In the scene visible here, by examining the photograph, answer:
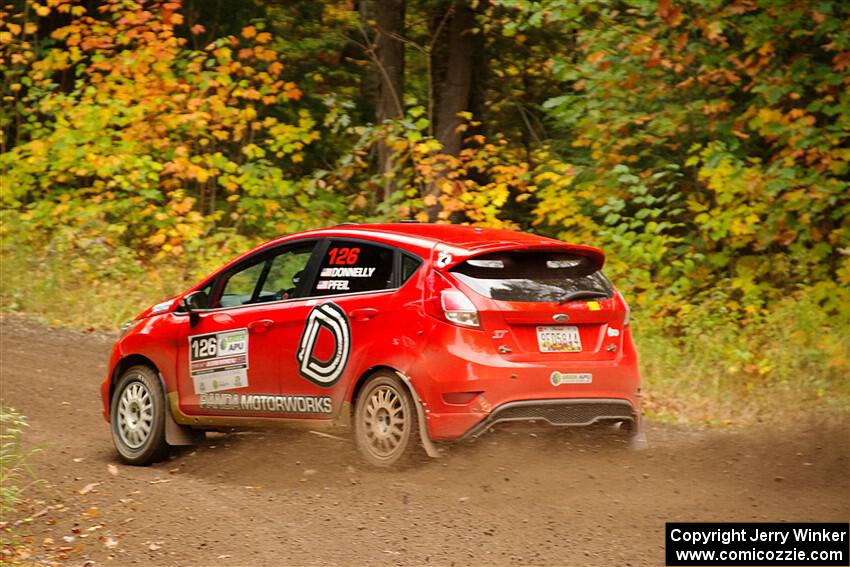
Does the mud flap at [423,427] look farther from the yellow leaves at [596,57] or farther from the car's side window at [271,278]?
the yellow leaves at [596,57]

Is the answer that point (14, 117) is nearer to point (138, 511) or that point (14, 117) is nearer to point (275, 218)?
point (275, 218)

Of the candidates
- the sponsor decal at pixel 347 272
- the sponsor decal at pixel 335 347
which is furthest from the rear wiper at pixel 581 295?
the sponsor decal at pixel 335 347

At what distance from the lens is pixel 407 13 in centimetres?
1975

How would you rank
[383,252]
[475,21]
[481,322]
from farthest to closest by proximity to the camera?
[475,21], [383,252], [481,322]

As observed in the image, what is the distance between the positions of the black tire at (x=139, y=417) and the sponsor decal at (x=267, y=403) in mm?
472

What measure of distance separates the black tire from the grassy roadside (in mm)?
4641

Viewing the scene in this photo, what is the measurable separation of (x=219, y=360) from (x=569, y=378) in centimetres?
275

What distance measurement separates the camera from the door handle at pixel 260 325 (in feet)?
28.5

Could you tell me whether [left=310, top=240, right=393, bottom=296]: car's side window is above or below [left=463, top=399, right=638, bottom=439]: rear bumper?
above

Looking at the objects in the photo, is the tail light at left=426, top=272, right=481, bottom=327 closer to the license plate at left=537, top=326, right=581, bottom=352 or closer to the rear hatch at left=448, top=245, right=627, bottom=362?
the rear hatch at left=448, top=245, right=627, bottom=362

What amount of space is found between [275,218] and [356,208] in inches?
50.1

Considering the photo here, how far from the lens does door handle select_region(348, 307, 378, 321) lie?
8.04 m

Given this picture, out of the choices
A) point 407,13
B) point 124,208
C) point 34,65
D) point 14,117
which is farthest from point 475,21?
point 14,117

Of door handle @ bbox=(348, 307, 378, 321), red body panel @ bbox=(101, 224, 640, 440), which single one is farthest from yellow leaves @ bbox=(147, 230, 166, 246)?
door handle @ bbox=(348, 307, 378, 321)
